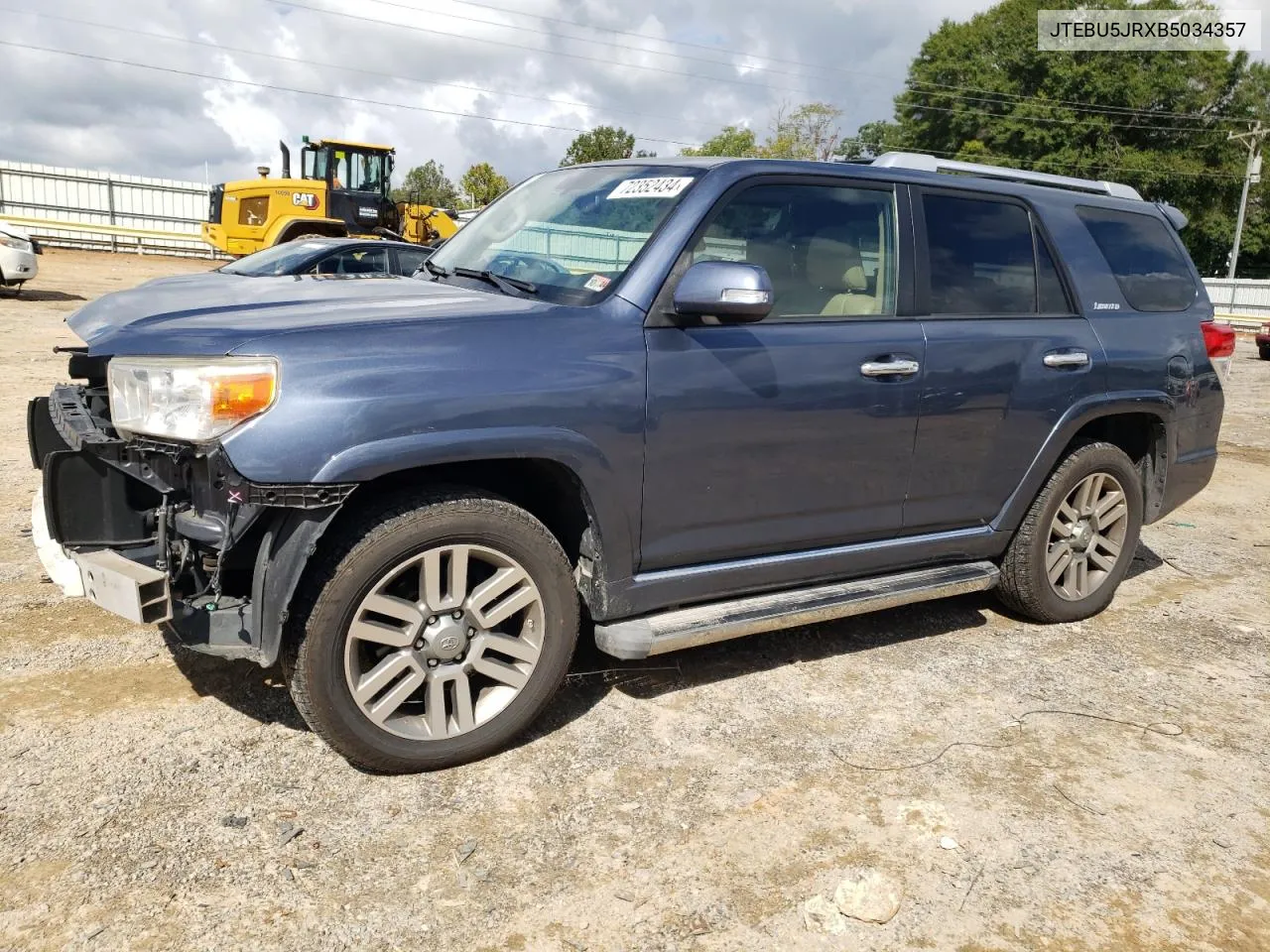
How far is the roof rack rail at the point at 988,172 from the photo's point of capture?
402 cm

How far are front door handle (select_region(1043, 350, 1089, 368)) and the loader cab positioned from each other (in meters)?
17.6

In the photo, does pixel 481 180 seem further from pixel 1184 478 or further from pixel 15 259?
pixel 1184 478

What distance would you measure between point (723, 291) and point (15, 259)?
17326 mm

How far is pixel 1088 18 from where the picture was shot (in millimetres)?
47594

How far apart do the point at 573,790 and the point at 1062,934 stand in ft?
4.45

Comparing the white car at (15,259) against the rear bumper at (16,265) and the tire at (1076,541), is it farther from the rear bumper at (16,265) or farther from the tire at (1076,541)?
the tire at (1076,541)

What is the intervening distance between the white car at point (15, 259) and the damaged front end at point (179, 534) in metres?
16.0

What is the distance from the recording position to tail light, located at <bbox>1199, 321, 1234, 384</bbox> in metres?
4.79

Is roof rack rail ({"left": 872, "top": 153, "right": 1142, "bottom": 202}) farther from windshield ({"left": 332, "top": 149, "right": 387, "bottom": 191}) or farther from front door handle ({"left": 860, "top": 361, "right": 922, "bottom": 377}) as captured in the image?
windshield ({"left": 332, "top": 149, "right": 387, "bottom": 191})

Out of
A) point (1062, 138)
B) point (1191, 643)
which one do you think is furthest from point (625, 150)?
point (1191, 643)

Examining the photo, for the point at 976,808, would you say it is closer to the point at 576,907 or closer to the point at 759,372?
the point at 576,907

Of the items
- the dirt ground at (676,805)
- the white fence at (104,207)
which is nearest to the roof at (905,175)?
the dirt ground at (676,805)

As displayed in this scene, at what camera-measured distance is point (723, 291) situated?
3.05 meters

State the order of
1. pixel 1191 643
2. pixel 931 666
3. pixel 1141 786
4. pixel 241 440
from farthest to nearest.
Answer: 1. pixel 1191 643
2. pixel 931 666
3. pixel 1141 786
4. pixel 241 440
